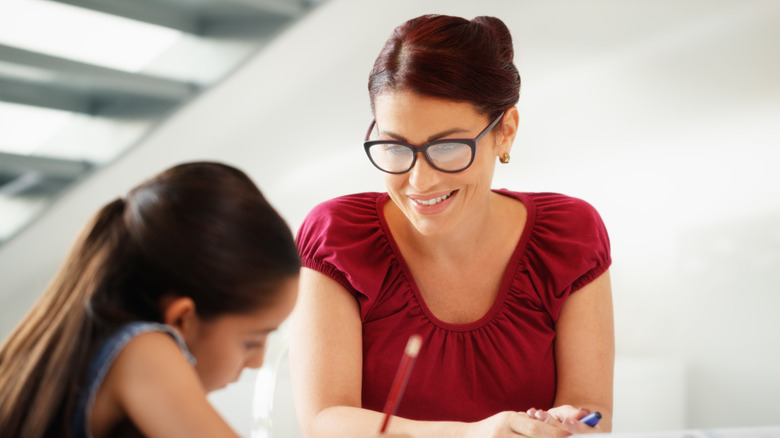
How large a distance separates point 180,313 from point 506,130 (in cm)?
84

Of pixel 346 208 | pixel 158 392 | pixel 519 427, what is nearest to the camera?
pixel 158 392

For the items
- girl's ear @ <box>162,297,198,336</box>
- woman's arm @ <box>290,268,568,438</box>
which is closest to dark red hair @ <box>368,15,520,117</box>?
woman's arm @ <box>290,268,568,438</box>

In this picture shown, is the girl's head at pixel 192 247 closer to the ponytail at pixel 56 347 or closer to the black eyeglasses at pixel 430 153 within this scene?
the ponytail at pixel 56 347

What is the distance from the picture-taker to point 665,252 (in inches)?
110

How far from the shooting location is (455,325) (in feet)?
5.33

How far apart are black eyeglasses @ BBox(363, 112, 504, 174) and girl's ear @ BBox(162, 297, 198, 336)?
1.80 feet

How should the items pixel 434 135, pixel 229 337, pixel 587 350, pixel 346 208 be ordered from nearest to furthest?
pixel 229 337 → pixel 434 135 → pixel 587 350 → pixel 346 208

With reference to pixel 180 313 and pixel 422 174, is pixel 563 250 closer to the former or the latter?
pixel 422 174

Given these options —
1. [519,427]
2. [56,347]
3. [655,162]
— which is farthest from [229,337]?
[655,162]

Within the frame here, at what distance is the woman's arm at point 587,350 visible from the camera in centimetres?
158

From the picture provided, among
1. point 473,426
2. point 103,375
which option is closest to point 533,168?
point 473,426

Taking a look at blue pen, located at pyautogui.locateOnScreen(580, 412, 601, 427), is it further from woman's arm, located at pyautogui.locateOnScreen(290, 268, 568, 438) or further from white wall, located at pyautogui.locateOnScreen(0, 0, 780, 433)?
white wall, located at pyautogui.locateOnScreen(0, 0, 780, 433)

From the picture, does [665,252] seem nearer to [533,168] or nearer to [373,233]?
[533,168]

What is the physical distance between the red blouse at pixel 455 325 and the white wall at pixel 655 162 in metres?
1.02
